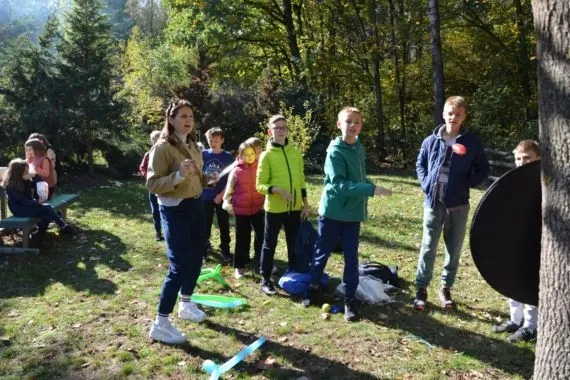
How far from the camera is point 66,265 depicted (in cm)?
662

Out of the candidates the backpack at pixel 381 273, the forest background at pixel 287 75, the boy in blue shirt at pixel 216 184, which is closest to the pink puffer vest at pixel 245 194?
the boy in blue shirt at pixel 216 184

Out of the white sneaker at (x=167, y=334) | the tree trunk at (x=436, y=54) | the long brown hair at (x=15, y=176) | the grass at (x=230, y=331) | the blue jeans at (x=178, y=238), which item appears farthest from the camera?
the tree trunk at (x=436, y=54)

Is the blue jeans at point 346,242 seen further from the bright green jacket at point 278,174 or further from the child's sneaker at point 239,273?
the child's sneaker at point 239,273

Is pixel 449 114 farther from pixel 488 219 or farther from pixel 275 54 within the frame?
pixel 275 54

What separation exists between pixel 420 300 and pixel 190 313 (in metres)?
2.33

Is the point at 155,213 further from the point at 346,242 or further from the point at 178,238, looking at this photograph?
the point at 346,242

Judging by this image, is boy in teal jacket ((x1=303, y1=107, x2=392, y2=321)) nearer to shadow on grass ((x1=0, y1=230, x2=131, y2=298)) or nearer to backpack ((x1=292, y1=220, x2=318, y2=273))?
backpack ((x1=292, y1=220, x2=318, y2=273))

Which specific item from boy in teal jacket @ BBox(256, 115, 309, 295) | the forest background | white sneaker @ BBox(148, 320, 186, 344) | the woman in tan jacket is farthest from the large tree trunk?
the forest background

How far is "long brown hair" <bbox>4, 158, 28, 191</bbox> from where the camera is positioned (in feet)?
23.6

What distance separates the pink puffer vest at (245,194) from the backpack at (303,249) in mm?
686

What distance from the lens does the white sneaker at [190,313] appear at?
184 inches

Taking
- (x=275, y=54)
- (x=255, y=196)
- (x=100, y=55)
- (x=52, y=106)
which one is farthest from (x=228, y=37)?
(x=255, y=196)

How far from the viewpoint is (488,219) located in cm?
277

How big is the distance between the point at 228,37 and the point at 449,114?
2129 cm
